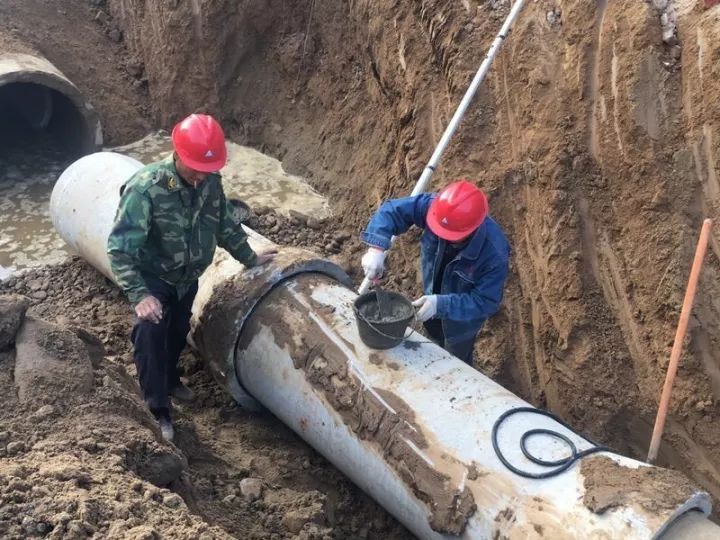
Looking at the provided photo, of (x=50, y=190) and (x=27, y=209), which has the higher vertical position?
(x=50, y=190)

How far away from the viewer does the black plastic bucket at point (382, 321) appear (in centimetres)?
400

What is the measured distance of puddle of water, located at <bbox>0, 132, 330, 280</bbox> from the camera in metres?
7.02

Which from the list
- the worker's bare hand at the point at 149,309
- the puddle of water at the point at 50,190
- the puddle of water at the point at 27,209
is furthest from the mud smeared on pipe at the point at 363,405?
the puddle of water at the point at 27,209

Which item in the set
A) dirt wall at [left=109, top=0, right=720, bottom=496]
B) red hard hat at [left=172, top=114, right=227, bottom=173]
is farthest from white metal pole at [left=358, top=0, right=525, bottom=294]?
red hard hat at [left=172, top=114, right=227, bottom=173]

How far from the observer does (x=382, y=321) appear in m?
3.99

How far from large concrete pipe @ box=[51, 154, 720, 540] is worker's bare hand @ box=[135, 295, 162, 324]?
0.65 m

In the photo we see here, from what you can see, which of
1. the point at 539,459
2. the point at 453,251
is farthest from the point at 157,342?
the point at 539,459

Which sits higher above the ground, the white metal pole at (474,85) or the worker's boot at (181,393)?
the white metal pole at (474,85)

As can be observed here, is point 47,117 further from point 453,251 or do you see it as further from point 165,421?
point 453,251

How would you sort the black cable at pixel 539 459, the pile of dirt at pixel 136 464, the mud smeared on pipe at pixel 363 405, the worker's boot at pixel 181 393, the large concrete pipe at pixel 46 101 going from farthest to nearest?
1. the large concrete pipe at pixel 46 101
2. the worker's boot at pixel 181 393
3. the mud smeared on pipe at pixel 363 405
4. the black cable at pixel 539 459
5. the pile of dirt at pixel 136 464

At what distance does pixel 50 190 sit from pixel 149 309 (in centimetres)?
467

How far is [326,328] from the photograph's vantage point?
14.4 ft

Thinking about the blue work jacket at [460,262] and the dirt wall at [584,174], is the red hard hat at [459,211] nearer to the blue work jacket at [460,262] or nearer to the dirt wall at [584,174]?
the blue work jacket at [460,262]

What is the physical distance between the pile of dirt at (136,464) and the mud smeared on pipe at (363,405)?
643mm
